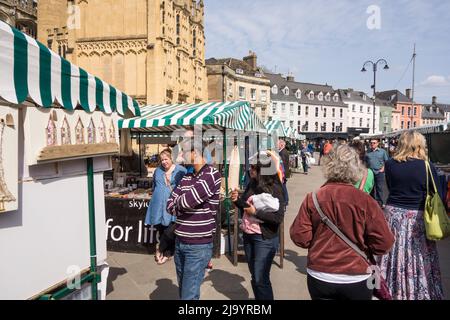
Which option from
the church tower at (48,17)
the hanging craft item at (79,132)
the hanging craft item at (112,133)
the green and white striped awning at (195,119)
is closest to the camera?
the hanging craft item at (79,132)

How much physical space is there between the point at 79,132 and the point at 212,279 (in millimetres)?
3070

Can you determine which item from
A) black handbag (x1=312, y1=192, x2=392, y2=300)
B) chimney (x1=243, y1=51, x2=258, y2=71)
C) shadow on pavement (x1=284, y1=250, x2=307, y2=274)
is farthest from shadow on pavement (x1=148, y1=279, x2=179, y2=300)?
chimney (x1=243, y1=51, x2=258, y2=71)

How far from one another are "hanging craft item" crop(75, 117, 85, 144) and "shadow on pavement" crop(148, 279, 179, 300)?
2478 millimetres

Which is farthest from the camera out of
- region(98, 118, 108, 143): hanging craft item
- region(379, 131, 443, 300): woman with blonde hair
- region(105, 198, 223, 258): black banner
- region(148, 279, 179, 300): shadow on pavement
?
region(105, 198, 223, 258): black banner

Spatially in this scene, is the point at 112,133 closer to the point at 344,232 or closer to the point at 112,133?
the point at 112,133

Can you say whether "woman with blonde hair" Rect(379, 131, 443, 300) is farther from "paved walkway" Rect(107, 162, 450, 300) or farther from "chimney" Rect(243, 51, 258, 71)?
"chimney" Rect(243, 51, 258, 71)

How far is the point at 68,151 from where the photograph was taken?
2.64 metres

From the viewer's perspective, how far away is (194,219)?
3094mm

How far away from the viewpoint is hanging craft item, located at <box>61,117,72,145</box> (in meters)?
2.65

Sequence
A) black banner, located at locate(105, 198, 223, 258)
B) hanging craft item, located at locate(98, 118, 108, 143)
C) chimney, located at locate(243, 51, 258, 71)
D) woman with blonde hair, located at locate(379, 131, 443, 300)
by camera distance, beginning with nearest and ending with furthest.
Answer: hanging craft item, located at locate(98, 118, 108, 143)
woman with blonde hair, located at locate(379, 131, 443, 300)
black banner, located at locate(105, 198, 223, 258)
chimney, located at locate(243, 51, 258, 71)

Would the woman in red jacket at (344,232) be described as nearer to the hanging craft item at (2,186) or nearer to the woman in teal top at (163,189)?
the hanging craft item at (2,186)

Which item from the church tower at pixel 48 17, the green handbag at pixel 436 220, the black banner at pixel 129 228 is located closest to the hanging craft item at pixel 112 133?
the black banner at pixel 129 228

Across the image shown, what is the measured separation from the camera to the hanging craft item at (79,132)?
2.82 m

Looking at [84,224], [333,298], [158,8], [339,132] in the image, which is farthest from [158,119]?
[339,132]
